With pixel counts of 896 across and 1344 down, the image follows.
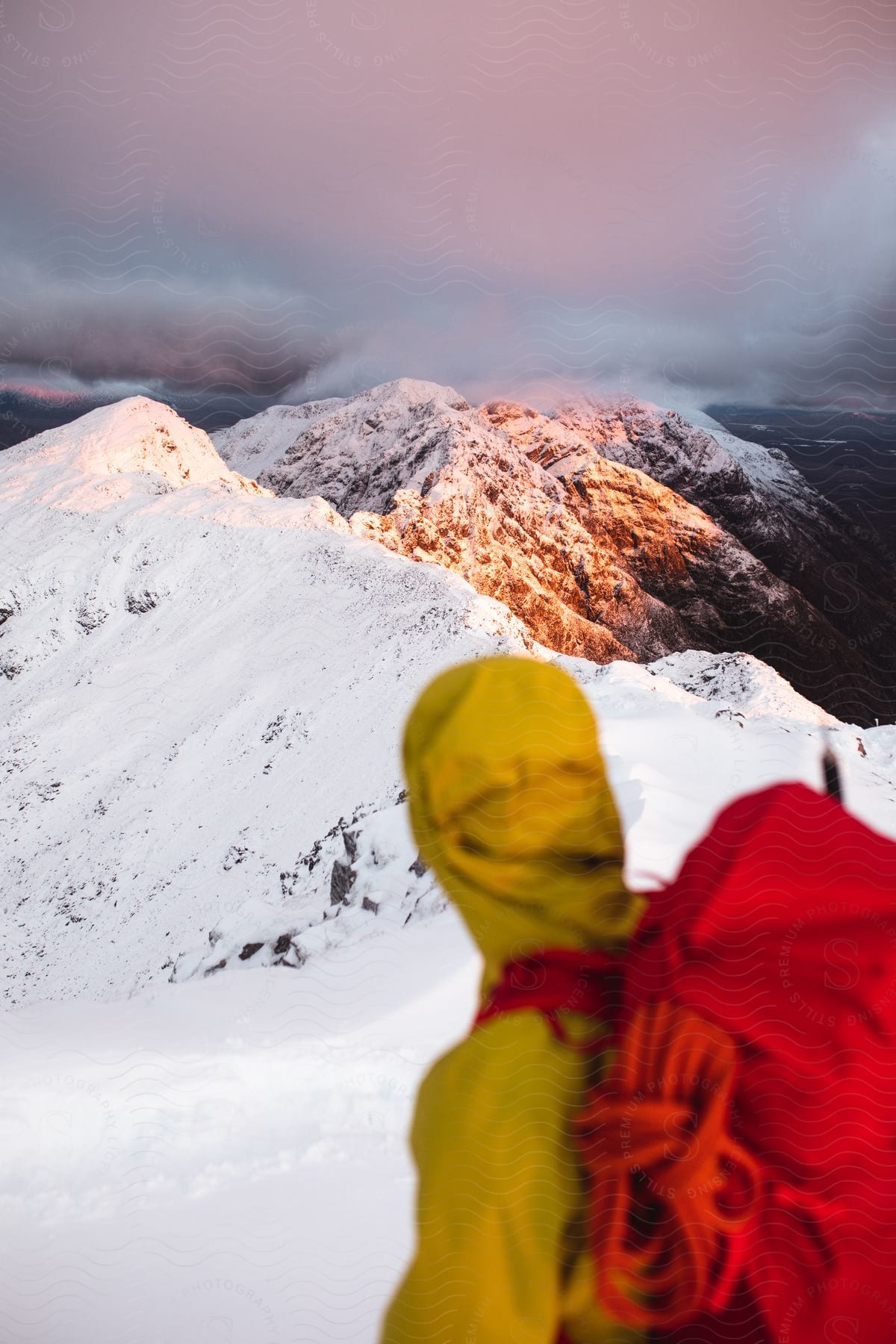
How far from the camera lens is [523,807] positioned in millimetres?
982

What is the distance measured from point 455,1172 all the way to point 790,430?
6001 mm

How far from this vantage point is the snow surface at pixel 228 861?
1.37 metres

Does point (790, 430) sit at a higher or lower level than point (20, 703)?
higher

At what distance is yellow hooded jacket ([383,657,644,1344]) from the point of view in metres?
0.80

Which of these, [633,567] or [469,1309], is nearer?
[469,1309]

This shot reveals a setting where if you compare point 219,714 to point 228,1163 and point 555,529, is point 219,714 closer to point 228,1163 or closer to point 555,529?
point 228,1163

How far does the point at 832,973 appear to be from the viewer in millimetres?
821

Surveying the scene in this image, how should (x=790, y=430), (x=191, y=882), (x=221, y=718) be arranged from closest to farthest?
(x=790, y=430)
(x=191, y=882)
(x=221, y=718)

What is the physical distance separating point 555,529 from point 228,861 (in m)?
40.0

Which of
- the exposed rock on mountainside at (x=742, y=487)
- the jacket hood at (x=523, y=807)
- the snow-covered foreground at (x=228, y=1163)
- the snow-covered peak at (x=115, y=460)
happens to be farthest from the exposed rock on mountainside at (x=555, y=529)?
the jacket hood at (x=523, y=807)

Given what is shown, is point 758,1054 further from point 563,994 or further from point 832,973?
point 563,994

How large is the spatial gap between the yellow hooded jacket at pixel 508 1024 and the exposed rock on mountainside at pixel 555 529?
85.7 ft

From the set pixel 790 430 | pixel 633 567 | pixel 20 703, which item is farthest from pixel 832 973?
pixel 633 567

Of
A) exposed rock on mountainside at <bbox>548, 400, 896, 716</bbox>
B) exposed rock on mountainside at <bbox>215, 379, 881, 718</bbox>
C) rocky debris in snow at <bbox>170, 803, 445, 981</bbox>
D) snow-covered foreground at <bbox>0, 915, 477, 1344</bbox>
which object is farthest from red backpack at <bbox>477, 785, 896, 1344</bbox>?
exposed rock on mountainside at <bbox>548, 400, 896, 716</bbox>
